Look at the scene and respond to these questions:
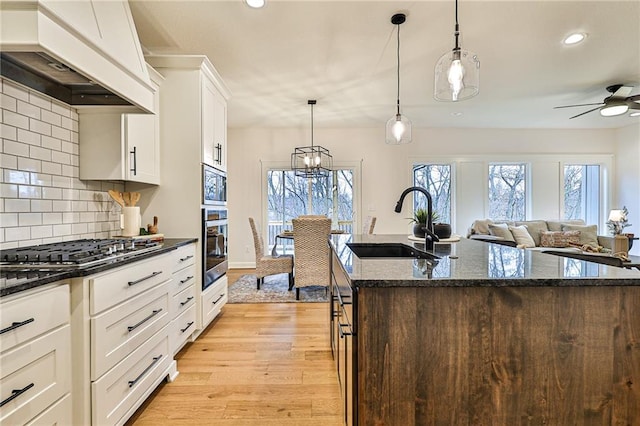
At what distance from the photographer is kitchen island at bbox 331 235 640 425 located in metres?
0.95

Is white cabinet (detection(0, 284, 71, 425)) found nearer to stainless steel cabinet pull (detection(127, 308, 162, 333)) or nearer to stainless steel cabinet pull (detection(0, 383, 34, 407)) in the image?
stainless steel cabinet pull (detection(0, 383, 34, 407))

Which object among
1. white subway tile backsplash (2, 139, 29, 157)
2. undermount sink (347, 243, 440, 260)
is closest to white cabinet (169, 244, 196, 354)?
white subway tile backsplash (2, 139, 29, 157)

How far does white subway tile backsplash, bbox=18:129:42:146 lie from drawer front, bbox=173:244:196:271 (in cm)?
101

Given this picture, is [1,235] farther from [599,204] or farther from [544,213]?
[599,204]

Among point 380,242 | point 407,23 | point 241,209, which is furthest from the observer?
point 241,209

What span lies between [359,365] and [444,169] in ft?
18.6

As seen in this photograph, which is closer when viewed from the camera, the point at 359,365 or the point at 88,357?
the point at 359,365

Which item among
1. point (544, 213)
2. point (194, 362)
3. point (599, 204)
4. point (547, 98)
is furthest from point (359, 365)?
point (599, 204)

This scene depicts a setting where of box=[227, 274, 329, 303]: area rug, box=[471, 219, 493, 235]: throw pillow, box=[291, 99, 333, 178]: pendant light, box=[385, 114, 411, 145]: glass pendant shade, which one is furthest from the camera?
box=[471, 219, 493, 235]: throw pillow

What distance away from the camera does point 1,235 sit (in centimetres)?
149

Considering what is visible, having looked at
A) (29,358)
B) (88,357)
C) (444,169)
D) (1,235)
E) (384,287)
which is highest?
(444,169)

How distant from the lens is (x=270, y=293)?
3.82m

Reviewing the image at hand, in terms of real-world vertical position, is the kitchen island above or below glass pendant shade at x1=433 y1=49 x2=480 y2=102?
below

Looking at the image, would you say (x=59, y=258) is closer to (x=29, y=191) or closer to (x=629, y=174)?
(x=29, y=191)
